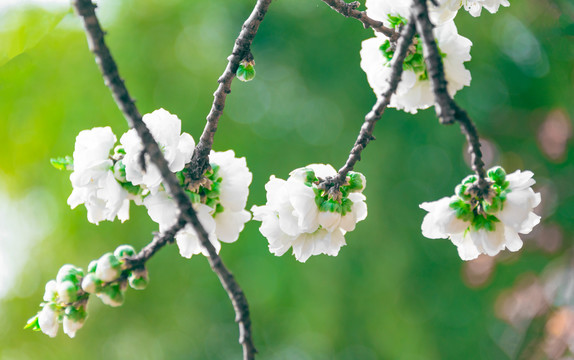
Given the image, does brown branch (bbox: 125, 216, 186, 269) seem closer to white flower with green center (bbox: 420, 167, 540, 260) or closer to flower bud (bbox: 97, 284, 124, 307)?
flower bud (bbox: 97, 284, 124, 307)

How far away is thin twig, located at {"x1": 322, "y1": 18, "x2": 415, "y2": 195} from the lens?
32cm

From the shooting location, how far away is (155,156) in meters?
0.26

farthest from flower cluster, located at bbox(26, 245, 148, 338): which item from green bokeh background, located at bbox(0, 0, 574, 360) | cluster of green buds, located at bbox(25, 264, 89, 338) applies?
green bokeh background, located at bbox(0, 0, 574, 360)

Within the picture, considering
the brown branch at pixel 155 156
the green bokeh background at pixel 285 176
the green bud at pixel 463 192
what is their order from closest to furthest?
the brown branch at pixel 155 156 → the green bud at pixel 463 192 → the green bokeh background at pixel 285 176

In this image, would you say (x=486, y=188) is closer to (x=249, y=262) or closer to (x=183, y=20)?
(x=249, y=262)

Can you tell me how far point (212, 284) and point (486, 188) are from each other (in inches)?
93.4

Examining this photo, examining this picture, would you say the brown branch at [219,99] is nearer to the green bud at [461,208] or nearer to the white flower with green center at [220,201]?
the white flower with green center at [220,201]

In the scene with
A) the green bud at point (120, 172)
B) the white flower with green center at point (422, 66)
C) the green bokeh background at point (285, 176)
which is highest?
the green bokeh background at point (285, 176)

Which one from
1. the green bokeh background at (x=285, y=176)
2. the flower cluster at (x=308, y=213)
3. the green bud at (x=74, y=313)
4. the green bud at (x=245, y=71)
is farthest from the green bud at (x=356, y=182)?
the green bokeh background at (x=285, y=176)

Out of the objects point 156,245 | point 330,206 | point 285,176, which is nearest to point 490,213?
point 330,206

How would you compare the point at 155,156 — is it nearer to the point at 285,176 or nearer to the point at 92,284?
the point at 92,284

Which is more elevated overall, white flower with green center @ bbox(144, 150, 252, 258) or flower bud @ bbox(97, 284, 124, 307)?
white flower with green center @ bbox(144, 150, 252, 258)

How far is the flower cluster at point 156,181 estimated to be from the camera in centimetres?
36

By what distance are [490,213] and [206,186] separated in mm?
197
